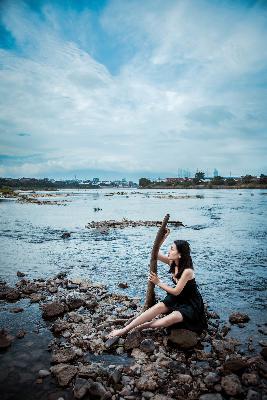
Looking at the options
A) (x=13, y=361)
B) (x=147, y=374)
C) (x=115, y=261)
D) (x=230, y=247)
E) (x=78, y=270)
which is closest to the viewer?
(x=147, y=374)

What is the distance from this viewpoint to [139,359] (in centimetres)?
682

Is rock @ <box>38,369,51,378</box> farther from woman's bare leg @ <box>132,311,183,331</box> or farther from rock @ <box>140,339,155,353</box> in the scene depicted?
woman's bare leg @ <box>132,311,183,331</box>

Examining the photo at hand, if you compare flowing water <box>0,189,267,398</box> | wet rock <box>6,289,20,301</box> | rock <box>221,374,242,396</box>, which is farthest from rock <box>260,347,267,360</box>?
wet rock <box>6,289,20,301</box>

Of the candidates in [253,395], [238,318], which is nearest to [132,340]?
[253,395]

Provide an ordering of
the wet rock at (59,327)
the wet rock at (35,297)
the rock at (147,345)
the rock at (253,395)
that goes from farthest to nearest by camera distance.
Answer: the wet rock at (35,297) < the wet rock at (59,327) < the rock at (147,345) < the rock at (253,395)

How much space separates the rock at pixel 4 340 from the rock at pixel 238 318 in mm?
5878

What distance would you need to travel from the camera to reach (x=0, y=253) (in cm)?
1853

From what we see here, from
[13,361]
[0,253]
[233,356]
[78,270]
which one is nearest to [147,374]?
[233,356]

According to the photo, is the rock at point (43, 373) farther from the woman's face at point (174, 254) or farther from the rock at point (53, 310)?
the woman's face at point (174, 254)

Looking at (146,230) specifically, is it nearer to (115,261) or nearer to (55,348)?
(115,261)

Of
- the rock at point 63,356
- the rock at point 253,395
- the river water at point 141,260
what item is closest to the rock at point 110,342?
the rock at point 63,356

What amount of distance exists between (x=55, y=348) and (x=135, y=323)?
1.93 meters

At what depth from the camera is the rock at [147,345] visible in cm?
706

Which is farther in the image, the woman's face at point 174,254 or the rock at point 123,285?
the rock at point 123,285
